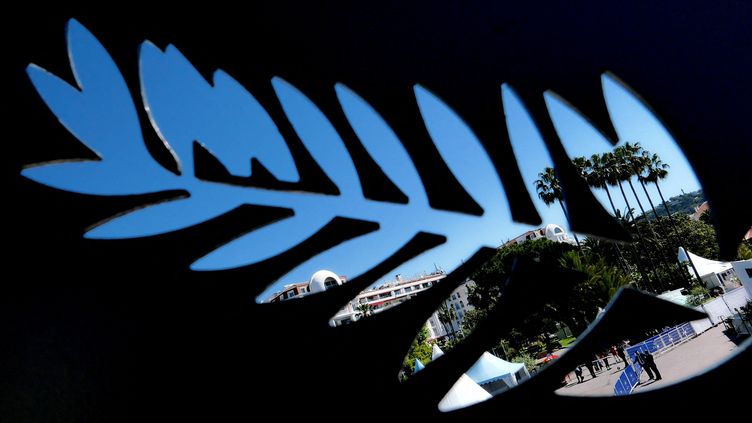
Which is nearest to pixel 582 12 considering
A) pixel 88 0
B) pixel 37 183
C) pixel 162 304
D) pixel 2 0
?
pixel 162 304

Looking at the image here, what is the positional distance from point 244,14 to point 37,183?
7.98 ft

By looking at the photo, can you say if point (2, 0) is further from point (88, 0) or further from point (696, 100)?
point (696, 100)

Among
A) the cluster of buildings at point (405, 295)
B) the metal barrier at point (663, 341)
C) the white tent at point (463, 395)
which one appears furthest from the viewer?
the cluster of buildings at point (405, 295)

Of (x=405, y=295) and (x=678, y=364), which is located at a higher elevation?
(x=405, y=295)

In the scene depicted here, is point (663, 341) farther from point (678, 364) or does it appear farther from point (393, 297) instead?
point (393, 297)

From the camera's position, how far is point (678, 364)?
13.6 meters

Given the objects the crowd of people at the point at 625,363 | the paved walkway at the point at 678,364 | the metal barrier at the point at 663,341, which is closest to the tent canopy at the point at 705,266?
the metal barrier at the point at 663,341

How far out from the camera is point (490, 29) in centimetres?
346

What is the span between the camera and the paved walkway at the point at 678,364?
39.5 ft

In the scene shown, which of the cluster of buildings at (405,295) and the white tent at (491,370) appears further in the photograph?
the cluster of buildings at (405,295)

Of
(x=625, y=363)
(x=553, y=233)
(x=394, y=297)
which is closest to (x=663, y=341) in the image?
(x=625, y=363)

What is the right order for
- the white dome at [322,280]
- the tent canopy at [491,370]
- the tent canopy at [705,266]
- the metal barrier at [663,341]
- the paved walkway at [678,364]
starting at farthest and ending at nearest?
the white dome at [322,280] < the tent canopy at [705,266] < the metal barrier at [663,341] < the tent canopy at [491,370] < the paved walkway at [678,364]

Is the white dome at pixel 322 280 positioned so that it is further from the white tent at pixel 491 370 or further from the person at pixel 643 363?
the person at pixel 643 363

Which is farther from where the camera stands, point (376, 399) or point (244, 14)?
point (244, 14)
